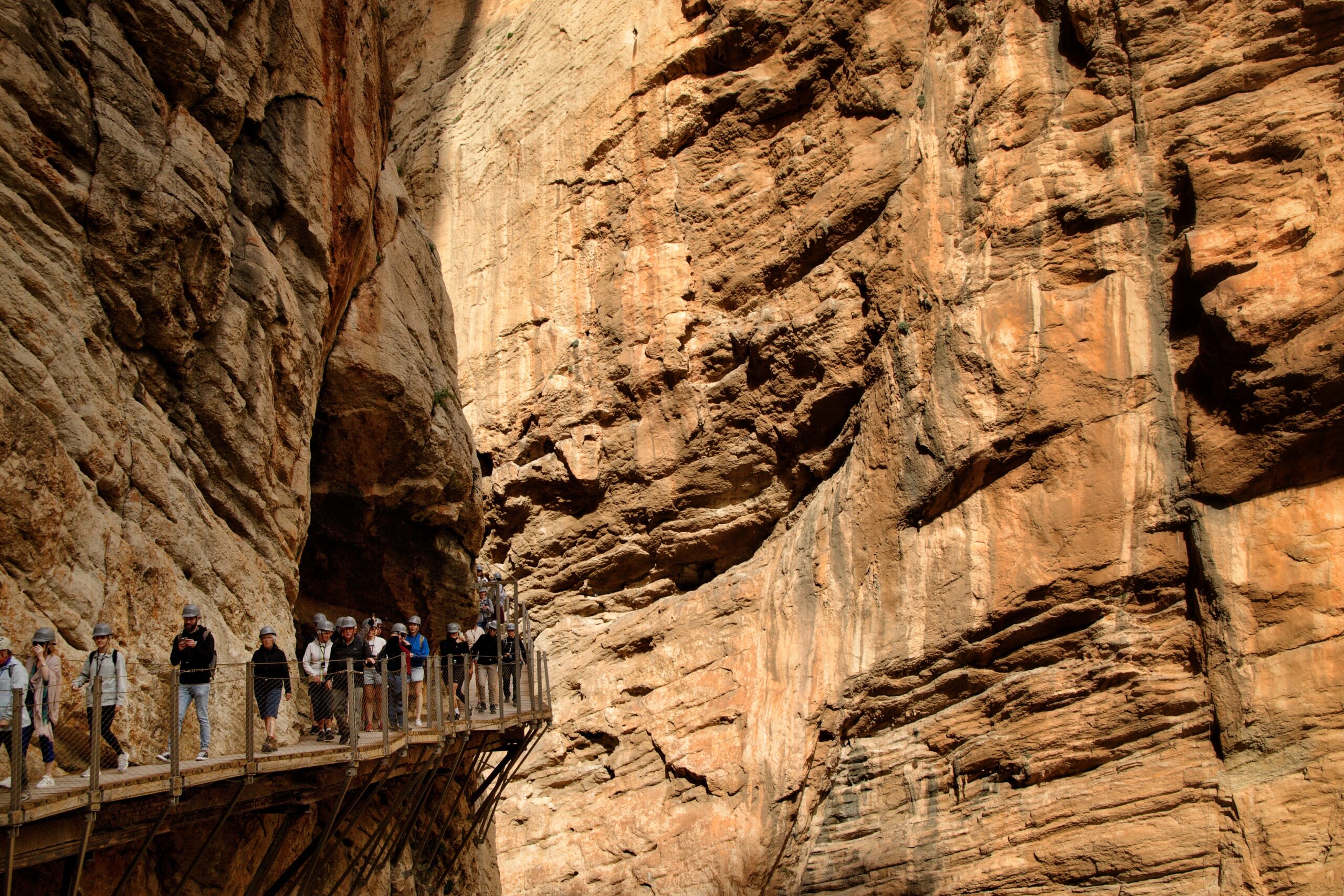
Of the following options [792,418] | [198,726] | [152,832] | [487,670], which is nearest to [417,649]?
[487,670]

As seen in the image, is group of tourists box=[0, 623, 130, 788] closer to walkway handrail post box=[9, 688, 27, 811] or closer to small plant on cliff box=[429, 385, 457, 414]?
walkway handrail post box=[9, 688, 27, 811]

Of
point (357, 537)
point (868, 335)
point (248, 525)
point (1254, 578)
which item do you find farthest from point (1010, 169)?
point (248, 525)

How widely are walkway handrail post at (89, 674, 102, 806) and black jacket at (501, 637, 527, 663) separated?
819 cm

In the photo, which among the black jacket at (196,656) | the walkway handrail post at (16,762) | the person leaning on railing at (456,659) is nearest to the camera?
the walkway handrail post at (16,762)

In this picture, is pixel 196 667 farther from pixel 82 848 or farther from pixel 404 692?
pixel 82 848

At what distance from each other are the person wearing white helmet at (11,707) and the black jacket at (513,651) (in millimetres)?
8128

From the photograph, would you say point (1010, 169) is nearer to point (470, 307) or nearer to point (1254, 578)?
point (1254, 578)

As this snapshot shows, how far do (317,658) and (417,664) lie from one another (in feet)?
6.37

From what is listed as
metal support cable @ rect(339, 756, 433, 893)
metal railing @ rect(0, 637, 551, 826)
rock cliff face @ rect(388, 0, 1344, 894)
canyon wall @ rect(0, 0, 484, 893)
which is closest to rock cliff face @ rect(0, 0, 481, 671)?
canyon wall @ rect(0, 0, 484, 893)

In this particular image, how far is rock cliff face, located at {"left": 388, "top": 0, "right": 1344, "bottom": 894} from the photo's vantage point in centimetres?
1505

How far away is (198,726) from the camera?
866 centimetres

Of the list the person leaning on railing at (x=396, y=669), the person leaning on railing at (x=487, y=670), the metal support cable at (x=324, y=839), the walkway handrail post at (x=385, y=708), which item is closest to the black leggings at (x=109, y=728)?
the metal support cable at (x=324, y=839)

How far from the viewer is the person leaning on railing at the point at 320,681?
951cm

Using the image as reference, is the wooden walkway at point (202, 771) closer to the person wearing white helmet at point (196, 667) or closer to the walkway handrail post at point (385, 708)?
the walkway handrail post at point (385, 708)
